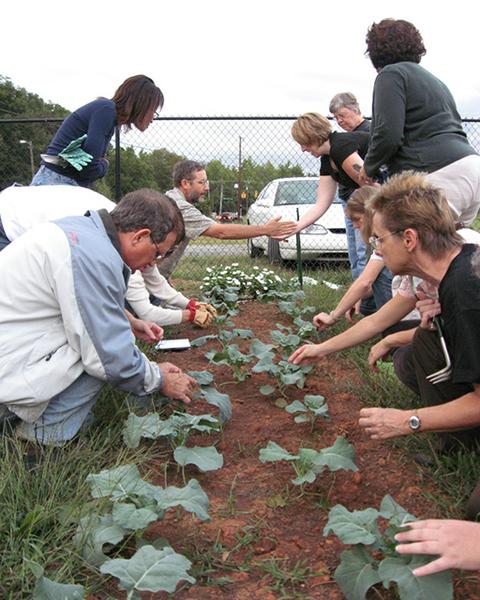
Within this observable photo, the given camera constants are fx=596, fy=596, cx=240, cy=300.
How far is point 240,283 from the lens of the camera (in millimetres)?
5730

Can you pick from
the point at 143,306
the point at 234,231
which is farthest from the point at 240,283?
the point at 143,306

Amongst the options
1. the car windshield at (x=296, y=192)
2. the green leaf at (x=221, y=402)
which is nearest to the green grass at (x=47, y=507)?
the green leaf at (x=221, y=402)

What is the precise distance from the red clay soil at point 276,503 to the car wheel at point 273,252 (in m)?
5.19

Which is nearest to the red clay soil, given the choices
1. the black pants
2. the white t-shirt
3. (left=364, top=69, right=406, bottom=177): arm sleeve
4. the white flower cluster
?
the black pants

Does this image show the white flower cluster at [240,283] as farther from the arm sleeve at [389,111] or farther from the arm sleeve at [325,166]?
the arm sleeve at [389,111]

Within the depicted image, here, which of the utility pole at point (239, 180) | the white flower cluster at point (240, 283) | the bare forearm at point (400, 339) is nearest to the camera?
the bare forearm at point (400, 339)

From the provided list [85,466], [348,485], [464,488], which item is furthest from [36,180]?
[464,488]

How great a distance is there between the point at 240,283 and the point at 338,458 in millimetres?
3744

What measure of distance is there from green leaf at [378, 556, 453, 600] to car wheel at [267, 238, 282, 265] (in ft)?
22.5

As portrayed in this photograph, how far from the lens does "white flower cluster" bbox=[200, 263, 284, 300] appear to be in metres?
5.55

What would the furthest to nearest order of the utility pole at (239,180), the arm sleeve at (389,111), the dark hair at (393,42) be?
the utility pole at (239,180) < the dark hair at (393,42) < the arm sleeve at (389,111)

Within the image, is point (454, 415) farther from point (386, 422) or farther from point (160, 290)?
point (160, 290)

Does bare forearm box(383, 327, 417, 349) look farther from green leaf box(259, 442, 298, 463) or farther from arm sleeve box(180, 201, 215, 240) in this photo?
arm sleeve box(180, 201, 215, 240)

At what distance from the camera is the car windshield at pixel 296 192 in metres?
9.00
